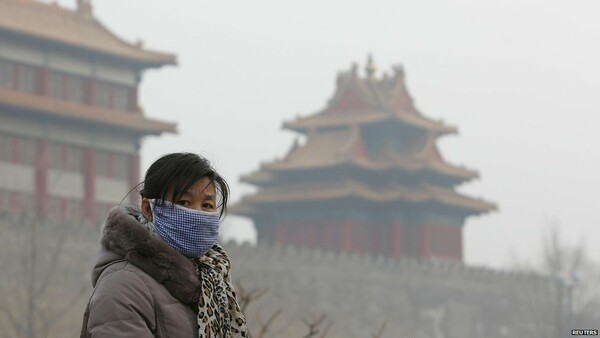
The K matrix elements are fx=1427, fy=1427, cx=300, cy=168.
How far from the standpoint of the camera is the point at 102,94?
104 feet

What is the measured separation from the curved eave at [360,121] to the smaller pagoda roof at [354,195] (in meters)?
1.75

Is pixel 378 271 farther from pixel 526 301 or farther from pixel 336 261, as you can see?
pixel 526 301

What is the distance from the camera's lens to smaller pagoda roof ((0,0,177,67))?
1179 inches

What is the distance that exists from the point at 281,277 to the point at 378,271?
12.2 feet

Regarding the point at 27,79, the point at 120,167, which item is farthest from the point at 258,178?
the point at 27,79

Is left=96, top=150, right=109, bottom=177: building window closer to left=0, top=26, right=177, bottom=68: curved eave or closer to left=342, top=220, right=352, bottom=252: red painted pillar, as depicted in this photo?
left=0, top=26, right=177, bottom=68: curved eave

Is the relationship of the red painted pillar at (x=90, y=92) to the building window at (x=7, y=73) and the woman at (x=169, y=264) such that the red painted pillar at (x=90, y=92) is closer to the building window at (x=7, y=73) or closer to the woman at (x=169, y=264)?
the building window at (x=7, y=73)

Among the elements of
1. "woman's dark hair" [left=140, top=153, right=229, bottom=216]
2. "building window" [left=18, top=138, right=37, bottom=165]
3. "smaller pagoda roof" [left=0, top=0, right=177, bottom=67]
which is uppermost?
"smaller pagoda roof" [left=0, top=0, right=177, bottom=67]

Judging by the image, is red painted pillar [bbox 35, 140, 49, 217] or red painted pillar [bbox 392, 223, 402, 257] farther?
red painted pillar [bbox 392, 223, 402, 257]

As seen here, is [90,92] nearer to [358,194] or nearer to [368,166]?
[358,194]

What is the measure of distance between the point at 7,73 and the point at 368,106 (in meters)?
12.5

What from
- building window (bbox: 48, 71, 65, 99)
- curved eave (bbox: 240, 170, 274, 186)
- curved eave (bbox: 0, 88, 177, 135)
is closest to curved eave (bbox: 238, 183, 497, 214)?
curved eave (bbox: 240, 170, 274, 186)

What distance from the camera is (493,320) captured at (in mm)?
38438

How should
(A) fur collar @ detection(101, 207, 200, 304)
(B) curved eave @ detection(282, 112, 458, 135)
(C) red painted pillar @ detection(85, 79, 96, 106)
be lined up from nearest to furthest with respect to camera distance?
(A) fur collar @ detection(101, 207, 200, 304)
(C) red painted pillar @ detection(85, 79, 96, 106)
(B) curved eave @ detection(282, 112, 458, 135)
